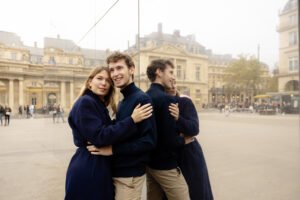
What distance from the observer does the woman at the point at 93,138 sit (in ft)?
6.04

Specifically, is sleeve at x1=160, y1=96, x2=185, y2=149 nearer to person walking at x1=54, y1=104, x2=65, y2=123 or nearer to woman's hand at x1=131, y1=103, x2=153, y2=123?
woman's hand at x1=131, y1=103, x2=153, y2=123

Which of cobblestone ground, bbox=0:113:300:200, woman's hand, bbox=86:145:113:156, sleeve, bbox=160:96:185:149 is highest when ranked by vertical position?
sleeve, bbox=160:96:185:149

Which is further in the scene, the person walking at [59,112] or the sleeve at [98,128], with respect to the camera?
the person walking at [59,112]

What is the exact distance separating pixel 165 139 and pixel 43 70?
4246 millimetres

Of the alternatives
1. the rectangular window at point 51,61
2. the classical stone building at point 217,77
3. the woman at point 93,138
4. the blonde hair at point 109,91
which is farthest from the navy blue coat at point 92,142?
the rectangular window at point 51,61

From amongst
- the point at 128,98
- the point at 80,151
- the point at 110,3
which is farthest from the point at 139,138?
the point at 110,3

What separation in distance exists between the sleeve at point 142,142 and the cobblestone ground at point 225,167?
4.68 ft

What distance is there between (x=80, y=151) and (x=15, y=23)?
11.8 feet

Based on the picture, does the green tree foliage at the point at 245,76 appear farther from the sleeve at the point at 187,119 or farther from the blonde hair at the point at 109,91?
the blonde hair at the point at 109,91

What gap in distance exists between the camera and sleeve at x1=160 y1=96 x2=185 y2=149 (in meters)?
2.08

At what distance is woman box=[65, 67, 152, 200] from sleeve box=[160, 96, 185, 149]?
18 cm

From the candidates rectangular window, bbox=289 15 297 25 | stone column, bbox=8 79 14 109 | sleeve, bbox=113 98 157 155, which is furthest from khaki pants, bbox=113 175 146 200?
stone column, bbox=8 79 14 109

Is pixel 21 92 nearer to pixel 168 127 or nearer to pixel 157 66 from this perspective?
pixel 157 66

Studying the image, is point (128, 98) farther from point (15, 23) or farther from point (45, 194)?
point (15, 23)
